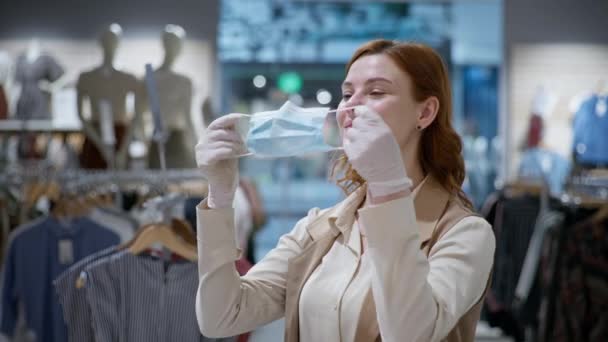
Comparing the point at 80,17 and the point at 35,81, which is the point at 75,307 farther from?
the point at 80,17

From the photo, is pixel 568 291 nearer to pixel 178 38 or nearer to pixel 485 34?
pixel 178 38

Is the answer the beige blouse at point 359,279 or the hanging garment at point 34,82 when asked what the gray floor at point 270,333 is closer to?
the beige blouse at point 359,279

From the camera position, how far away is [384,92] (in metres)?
1.42

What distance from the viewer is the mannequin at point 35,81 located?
4973 mm

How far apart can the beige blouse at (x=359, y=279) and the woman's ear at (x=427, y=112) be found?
138 mm

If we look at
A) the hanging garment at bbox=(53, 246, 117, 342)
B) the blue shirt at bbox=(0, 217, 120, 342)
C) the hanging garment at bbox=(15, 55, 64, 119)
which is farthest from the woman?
the hanging garment at bbox=(15, 55, 64, 119)

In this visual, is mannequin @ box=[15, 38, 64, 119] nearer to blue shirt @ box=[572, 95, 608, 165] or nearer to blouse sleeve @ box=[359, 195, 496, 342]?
blue shirt @ box=[572, 95, 608, 165]

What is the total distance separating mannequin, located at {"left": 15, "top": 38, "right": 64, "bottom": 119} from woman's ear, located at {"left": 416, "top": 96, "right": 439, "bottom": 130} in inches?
154

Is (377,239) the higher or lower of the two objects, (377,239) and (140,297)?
the higher

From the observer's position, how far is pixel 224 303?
4.88 feet

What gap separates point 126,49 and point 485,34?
3.15 metres

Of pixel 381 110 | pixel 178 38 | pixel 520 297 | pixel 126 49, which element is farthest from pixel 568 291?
pixel 126 49

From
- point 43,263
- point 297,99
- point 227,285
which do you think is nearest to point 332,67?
point 297,99

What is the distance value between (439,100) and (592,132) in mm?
4822
